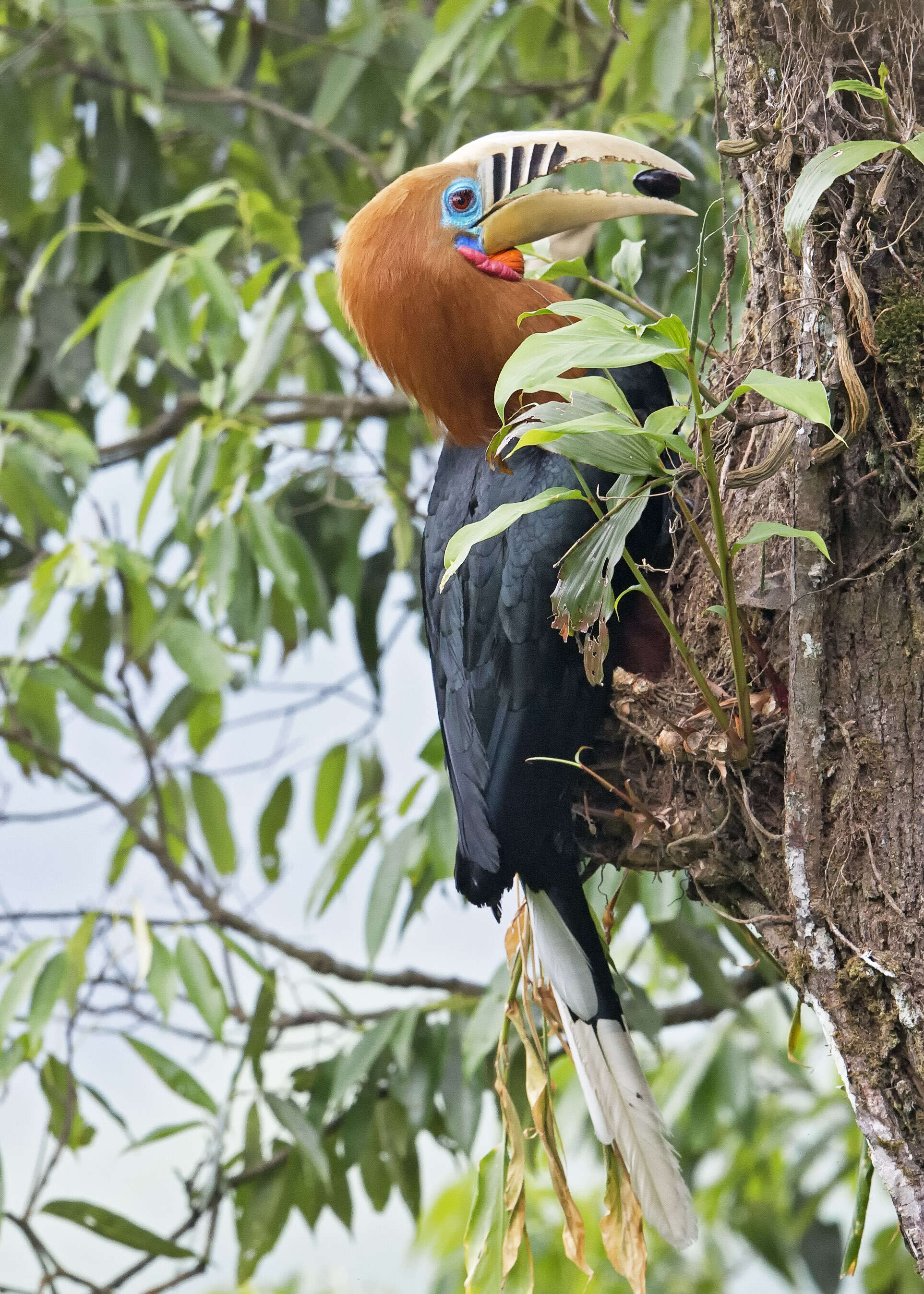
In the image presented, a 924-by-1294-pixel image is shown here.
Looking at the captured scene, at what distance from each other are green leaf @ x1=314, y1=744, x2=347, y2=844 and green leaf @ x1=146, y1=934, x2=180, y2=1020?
741mm

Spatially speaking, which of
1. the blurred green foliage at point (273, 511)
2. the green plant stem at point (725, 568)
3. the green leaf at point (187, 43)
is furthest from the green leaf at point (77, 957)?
the green leaf at point (187, 43)

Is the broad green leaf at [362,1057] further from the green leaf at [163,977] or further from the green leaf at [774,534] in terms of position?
the green leaf at [774,534]

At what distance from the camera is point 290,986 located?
300 centimetres

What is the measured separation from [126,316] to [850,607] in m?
1.62

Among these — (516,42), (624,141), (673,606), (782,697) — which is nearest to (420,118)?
(516,42)

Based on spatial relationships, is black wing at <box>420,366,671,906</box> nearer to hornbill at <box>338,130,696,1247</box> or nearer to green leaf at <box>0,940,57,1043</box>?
hornbill at <box>338,130,696,1247</box>

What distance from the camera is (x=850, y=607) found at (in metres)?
1.43

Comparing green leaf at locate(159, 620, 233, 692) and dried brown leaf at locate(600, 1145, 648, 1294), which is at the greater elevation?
green leaf at locate(159, 620, 233, 692)

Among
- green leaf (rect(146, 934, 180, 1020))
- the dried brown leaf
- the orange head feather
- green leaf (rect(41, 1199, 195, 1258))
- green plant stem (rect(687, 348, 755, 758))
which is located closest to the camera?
green plant stem (rect(687, 348, 755, 758))

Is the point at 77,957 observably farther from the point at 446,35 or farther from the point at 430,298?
the point at 446,35

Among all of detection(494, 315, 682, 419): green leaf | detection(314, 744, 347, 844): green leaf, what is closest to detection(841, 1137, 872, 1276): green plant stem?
detection(494, 315, 682, 419): green leaf

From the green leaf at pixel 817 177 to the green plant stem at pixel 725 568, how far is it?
0.15m

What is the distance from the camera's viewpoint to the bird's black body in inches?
75.2

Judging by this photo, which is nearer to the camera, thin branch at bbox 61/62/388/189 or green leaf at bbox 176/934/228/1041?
green leaf at bbox 176/934/228/1041
